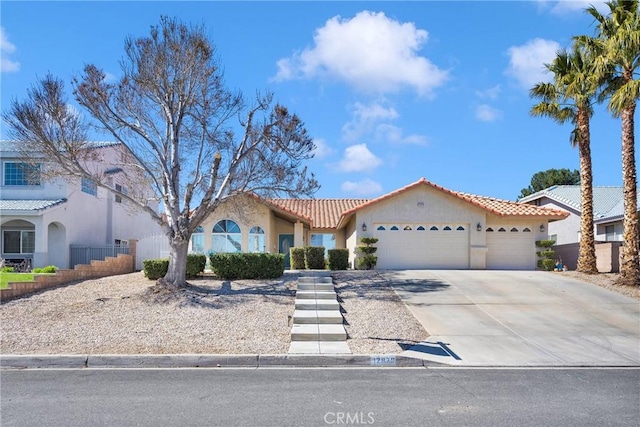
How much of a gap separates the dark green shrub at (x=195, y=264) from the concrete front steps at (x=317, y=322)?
12.6 ft

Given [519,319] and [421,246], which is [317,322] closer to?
[519,319]

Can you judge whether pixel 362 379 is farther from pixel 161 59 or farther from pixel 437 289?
pixel 161 59

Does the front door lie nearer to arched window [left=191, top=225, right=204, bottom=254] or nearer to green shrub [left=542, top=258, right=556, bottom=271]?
arched window [left=191, top=225, right=204, bottom=254]

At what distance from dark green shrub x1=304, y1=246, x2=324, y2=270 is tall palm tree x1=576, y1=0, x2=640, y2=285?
1106 centimetres

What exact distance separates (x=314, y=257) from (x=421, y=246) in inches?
193

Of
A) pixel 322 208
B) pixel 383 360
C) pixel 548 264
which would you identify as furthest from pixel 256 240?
pixel 383 360

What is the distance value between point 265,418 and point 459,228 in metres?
18.7

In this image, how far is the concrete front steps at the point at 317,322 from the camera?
11.2 metres

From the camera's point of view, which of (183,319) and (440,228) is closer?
(183,319)

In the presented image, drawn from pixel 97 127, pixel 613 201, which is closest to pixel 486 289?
pixel 97 127

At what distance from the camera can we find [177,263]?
1681 cm

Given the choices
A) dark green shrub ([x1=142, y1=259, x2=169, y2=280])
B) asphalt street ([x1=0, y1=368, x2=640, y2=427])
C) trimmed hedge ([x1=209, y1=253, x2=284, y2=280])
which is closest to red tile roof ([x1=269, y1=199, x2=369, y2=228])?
trimmed hedge ([x1=209, y1=253, x2=284, y2=280])

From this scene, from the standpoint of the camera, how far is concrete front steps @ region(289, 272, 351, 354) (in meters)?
11.2

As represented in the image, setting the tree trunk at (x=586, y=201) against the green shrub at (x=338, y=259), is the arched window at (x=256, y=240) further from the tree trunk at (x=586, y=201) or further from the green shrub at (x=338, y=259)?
the tree trunk at (x=586, y=201)
